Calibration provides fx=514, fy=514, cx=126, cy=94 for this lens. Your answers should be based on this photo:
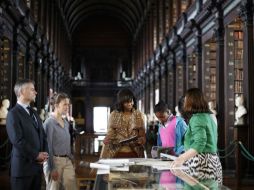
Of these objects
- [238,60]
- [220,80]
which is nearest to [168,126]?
[220,80]

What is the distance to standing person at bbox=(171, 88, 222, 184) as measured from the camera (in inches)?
149

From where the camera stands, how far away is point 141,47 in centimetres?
3077

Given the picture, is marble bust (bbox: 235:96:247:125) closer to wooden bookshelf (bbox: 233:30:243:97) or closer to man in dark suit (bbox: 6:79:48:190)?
wooden bookshelf (bbox: 233:30:243:97)

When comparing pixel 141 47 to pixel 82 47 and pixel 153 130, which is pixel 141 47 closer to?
pixel 82 47

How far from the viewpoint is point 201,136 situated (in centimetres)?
373

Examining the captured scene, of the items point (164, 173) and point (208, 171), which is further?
point (208, 171)

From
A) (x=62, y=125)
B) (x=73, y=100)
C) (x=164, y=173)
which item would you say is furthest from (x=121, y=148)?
(x=73, y=100)

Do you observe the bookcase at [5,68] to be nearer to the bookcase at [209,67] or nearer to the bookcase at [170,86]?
the bookcase at [209,67]

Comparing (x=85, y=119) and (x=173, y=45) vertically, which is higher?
(x=173, y=45)

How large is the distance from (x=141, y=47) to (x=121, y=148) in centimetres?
2616

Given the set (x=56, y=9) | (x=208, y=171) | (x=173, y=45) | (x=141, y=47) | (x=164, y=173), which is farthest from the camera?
(x=141, y=47)

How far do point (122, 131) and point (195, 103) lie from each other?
1.22m

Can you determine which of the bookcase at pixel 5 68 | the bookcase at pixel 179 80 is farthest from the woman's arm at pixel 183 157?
the bookcase at pixel 179 80

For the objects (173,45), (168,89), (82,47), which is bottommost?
(168,89)
